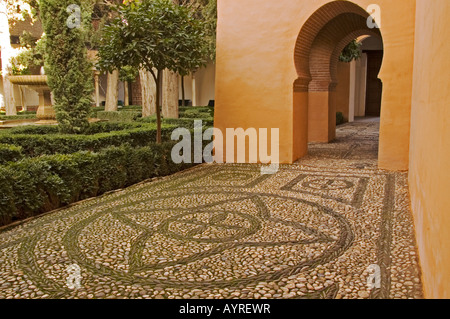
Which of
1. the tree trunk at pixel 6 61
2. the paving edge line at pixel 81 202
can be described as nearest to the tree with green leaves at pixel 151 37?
the paving edge line at pixel 81 202

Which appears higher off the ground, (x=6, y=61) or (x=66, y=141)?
(x=6, y=61)

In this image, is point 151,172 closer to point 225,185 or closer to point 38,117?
point 225,185

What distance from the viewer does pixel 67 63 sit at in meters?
9.00

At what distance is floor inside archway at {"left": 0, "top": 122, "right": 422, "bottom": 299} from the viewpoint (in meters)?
3.10

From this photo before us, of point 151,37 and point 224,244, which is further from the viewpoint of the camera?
point 151,37

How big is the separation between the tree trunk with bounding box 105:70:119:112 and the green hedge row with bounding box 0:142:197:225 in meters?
10.9

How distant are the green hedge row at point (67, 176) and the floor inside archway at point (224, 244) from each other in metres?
0.21

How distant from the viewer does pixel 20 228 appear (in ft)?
15.3

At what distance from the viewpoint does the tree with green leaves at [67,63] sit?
8758 mm

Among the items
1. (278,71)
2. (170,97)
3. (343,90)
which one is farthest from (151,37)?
(343,90)

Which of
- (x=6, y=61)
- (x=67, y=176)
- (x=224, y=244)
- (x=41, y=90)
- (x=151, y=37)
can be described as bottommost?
(x=224, y=244)

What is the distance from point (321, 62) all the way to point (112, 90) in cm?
996

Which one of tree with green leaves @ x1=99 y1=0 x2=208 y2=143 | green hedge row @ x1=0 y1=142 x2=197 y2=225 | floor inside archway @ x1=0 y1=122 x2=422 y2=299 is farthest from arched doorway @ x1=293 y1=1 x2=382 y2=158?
green hedge row @ x1=0 y1=142 x2=197 y2=225

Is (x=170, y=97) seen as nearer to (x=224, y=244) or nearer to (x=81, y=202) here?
(x=81, y=202)
